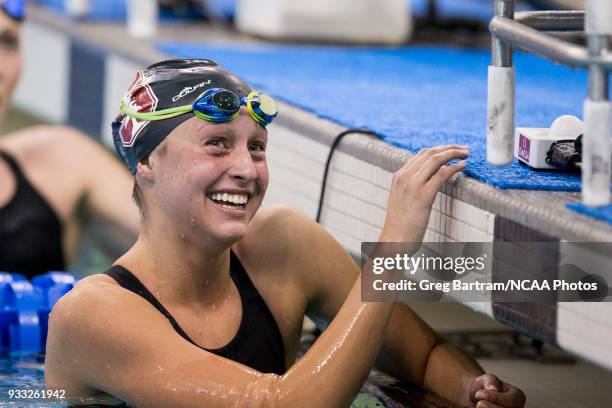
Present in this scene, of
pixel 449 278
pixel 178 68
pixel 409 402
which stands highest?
pixel 178 68

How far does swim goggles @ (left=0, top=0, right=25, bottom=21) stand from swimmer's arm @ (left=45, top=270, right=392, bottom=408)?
6.72 ft

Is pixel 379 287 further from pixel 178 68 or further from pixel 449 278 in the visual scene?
pixel 178 68

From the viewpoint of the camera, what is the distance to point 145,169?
2.60m

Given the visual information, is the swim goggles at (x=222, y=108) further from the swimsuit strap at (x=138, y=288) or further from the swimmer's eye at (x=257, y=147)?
the swimsuit strap at (x=138, y=288)

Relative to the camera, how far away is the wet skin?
7.74 feet

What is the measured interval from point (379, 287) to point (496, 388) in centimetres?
37

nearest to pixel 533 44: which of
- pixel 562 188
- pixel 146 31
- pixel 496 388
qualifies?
pixel 562 188

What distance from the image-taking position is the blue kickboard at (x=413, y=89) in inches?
118

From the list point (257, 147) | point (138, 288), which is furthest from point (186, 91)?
point (138, 288)

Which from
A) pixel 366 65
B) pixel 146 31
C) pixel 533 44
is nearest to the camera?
pixel 533 44

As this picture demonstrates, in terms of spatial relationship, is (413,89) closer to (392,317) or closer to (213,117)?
(392,317)

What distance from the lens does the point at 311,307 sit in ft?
9.37

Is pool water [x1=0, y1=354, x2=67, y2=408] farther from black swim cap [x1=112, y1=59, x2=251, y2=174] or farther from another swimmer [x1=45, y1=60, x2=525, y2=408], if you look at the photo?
black swim cap [x1=112, y1=59, x2=251, y2=174]

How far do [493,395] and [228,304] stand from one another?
23.5 inches
